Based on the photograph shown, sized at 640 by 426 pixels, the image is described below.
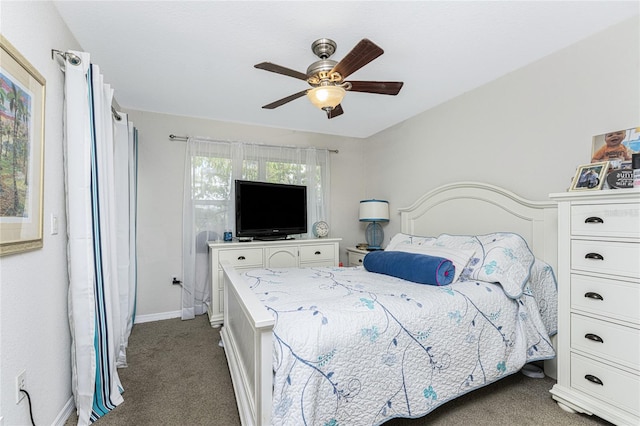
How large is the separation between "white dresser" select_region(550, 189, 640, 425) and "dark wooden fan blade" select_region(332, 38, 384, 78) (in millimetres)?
1400

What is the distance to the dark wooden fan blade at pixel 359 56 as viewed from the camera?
1421 mm

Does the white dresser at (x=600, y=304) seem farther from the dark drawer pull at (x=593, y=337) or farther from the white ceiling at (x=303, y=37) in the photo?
the white ceiling at (x=303, y=37)

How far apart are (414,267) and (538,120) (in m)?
1.53

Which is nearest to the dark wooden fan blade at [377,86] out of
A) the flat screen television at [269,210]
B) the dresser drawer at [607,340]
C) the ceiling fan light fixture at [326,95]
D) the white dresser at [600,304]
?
the ceiling fan light fixture at [326,95]

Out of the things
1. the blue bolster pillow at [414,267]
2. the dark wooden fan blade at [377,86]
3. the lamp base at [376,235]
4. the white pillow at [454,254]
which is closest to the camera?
the dark wooden fan blade at [377,86]

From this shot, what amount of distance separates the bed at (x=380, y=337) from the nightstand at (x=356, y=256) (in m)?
1.31

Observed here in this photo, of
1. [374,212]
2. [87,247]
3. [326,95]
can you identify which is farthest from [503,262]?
[87,247]

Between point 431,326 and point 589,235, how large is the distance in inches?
42.1

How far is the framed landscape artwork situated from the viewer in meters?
1.14

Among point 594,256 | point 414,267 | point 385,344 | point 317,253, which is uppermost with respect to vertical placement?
point 594,256

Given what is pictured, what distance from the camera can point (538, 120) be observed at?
2.24 m

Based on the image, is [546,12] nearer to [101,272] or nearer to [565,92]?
[565,92]

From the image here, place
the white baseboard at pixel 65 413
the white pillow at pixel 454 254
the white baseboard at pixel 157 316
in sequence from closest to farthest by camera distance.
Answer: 1. the white baseboard at pixel 65 413
2. the white pillow at pixel 454 254
3. the white baseboard at pixel 157 316

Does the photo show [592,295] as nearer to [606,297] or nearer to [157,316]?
[606,297]
